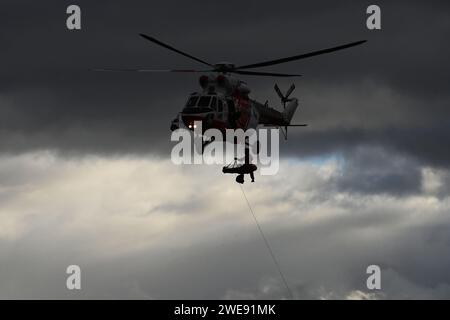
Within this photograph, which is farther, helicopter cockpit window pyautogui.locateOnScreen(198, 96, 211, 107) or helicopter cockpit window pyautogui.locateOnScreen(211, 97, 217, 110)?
helicopter cockpit window pyautogui.locateOnScreen(211, 97, 217, 110)

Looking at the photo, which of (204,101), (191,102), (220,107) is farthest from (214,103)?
(191,102)

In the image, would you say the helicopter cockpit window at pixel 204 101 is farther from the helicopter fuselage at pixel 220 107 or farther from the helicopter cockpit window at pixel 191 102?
the helicopter cockpit window at pixel 191 102

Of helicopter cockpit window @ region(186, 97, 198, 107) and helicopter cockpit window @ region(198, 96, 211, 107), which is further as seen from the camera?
helicopter cockpit window @ region(186, 97, 198, 107)

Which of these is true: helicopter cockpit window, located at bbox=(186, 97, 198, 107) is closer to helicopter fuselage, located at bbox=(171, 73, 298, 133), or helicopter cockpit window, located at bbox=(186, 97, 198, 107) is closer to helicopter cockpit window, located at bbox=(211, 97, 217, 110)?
helicopter fuselage, located at bbox=(171, 73, 298, 133)

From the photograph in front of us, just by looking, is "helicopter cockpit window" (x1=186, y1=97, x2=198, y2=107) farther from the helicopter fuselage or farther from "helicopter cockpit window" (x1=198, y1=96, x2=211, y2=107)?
"helicopter cockpit window" (x1=198, y1=96, x2=211, y2=107)

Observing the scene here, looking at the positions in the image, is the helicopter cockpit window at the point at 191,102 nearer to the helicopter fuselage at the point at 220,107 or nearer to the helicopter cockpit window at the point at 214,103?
the helicopter fuselage at the point at 220,107

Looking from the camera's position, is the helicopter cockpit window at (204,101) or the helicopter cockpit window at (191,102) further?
the helicopter cockpit window at (191,102)

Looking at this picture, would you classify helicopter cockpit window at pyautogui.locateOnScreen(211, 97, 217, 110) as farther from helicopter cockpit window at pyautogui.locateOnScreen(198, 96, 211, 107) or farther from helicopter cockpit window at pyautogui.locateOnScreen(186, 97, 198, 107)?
helicopter cockpit window at pyautogui.locateOnScreen(186, 97, 198, 107)

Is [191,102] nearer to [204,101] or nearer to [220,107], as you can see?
[204,101]
